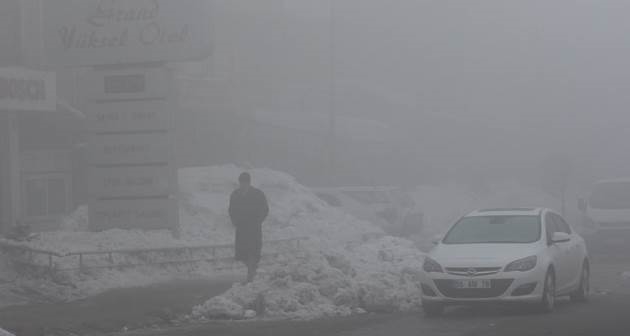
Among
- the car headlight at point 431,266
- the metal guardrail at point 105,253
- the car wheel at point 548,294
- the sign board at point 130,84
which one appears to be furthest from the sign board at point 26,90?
the car wheel at point 548,294

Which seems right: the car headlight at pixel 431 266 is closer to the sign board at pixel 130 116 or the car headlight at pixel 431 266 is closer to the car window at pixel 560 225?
the car window at pixel 560 225

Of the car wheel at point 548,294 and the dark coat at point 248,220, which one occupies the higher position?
the dark coat at point 248,220

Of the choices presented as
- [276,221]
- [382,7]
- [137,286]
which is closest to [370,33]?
[382,7]

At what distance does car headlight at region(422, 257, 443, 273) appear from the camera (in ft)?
48.0

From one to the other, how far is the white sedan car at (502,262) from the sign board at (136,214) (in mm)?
7665

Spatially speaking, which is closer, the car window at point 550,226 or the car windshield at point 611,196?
the car window at point 550,226

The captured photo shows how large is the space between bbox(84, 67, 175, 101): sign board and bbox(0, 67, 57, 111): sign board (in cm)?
218

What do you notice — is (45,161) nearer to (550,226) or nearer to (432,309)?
(550,226)

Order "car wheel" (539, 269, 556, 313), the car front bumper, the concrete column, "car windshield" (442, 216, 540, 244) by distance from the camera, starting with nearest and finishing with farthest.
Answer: the car front bumper, "car wheel" (539, 269, 556, 313), "car windshield" (442, 216, 540, 244), the concrete column

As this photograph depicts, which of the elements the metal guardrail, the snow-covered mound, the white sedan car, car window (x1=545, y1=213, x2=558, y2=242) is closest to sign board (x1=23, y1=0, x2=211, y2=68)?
the snow-covered mound

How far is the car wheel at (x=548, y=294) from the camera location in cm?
1459

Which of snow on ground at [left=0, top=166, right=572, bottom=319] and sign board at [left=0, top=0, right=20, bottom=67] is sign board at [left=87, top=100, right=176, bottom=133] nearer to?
snow on ground at [left=0, top=166, right=572, bottom=319]

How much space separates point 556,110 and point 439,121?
48.8 feet

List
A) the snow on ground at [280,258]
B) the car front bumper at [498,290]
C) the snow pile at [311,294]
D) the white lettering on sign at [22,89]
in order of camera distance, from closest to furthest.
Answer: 1. the car front bumper at [498,290]
2. the snow pile at [311,294]
3. the snow on ground at [280,258]
4. the white lettering on sign at [22,89]
